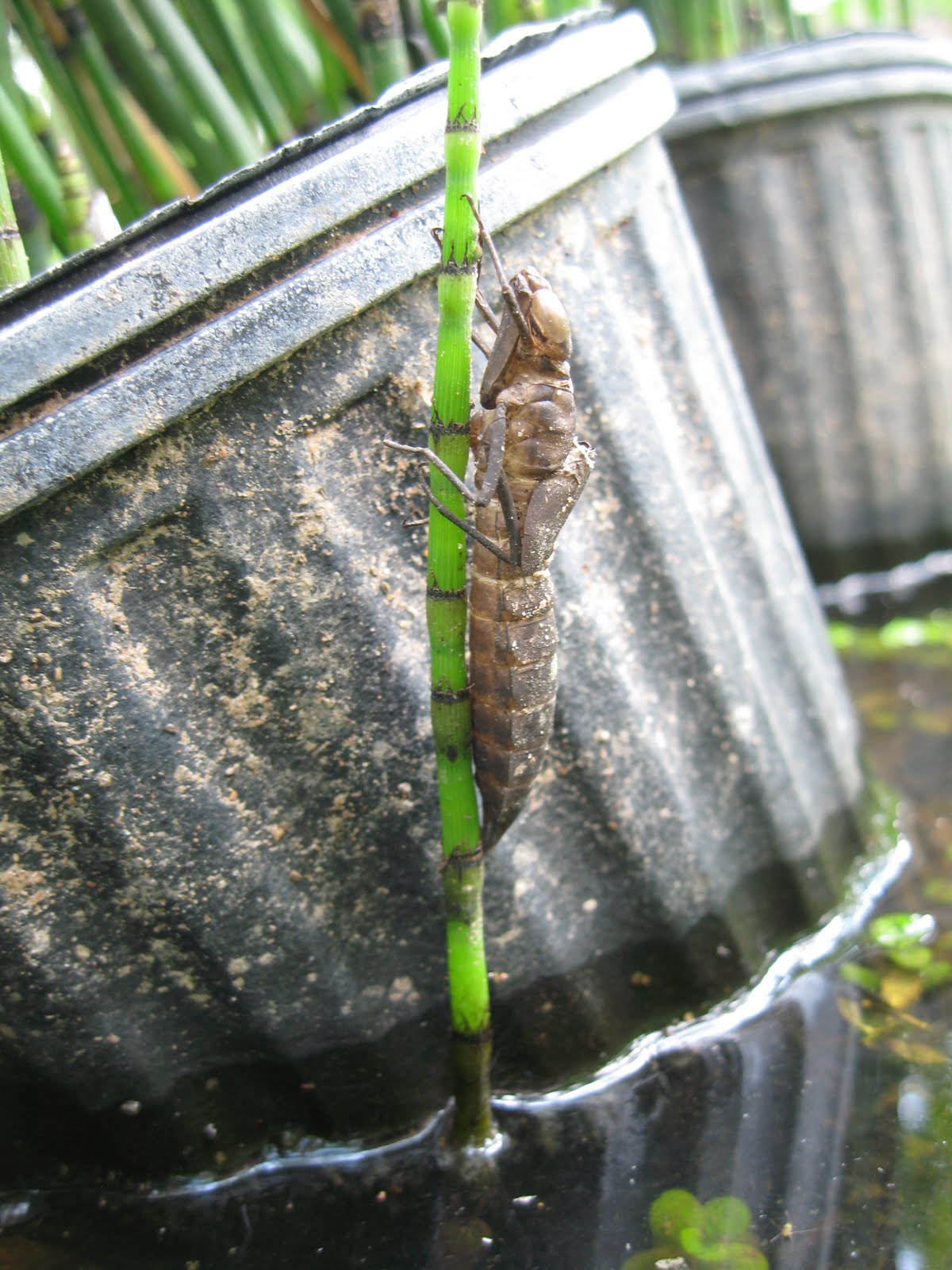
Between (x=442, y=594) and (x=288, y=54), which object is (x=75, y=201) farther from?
(x=442, y=594)

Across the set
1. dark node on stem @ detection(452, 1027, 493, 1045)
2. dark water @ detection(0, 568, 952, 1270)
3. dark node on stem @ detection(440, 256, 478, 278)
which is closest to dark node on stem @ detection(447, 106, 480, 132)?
dark node on stem @ detection(440, 256, 478, 278)

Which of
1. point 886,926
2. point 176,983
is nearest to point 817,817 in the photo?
point 886,926

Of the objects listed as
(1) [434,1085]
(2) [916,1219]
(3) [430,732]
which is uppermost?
(3) [430,732]

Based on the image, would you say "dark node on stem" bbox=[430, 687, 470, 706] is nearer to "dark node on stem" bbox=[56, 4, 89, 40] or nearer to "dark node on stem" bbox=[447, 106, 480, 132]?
"dark node on stem" bbox=[447, 106, 480, 132]

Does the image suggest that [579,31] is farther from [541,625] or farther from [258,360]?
[541,625]

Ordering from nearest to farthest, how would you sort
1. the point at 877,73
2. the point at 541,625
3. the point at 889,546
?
1. the point at 541,625
2. the point at 877,73
3. the point at 889,546
